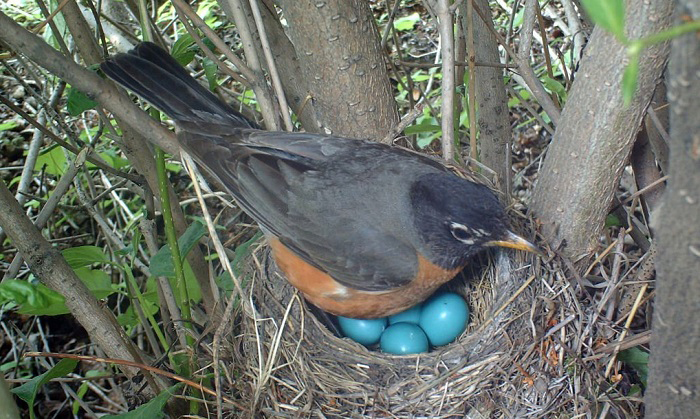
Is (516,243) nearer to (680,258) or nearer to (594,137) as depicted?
(594,137)

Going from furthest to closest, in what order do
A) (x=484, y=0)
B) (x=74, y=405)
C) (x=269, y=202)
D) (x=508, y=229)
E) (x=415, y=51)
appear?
1. (x=415, y=51)
2. (x=74, y=405)
3. (x=484, y=0)
4. (x=269, y=202)
5. (x=508, y=229)

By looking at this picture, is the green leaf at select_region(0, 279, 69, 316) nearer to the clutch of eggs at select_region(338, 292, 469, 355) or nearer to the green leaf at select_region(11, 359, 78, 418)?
the green leaf at select_region(11, 359, 78, 418)

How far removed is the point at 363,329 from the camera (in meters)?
3.00

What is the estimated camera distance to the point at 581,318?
233cm

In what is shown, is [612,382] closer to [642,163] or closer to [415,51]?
[642,163]

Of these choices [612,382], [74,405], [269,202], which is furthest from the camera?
[74,405]

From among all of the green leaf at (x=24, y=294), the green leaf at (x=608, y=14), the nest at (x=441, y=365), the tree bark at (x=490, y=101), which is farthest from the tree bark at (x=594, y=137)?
the green leaf at (x=24, y=294)

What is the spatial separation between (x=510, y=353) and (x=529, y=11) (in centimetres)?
130

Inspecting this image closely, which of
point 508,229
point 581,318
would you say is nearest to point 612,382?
point 581,318

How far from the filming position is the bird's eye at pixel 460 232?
2.60 meters

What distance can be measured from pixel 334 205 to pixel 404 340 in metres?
0.66

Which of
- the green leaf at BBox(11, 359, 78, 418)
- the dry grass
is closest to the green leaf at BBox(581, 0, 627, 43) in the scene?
the dry grass

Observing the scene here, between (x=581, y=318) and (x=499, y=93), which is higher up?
(x=499, y=93)

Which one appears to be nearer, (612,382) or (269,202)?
(612,382)
